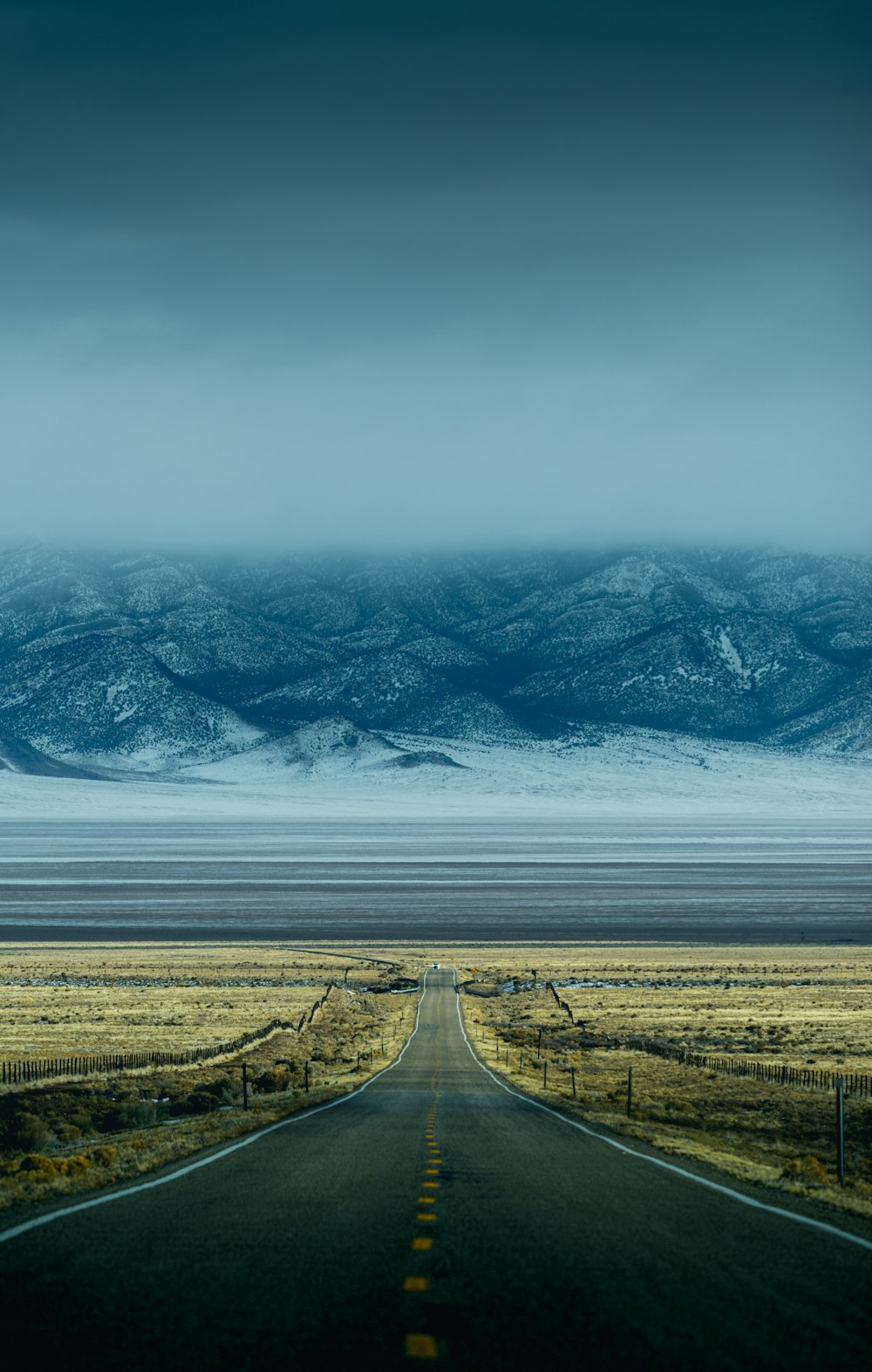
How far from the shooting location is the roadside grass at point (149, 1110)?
1548cm

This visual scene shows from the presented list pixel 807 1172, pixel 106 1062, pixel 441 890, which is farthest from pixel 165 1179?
pixel 441 890

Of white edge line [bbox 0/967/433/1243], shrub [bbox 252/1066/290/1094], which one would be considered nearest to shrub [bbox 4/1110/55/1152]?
white edge line [bbox 0/967/433/1243]

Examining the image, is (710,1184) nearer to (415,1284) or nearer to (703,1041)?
(415,1284)

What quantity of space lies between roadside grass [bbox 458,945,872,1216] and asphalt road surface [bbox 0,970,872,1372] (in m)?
3.43

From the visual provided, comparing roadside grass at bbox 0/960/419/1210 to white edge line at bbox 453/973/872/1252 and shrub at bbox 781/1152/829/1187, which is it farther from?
shrub at bbox 781/1152/829/1187

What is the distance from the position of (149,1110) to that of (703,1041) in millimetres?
23950

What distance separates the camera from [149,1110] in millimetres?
25016

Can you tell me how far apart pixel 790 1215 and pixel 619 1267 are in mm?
3643

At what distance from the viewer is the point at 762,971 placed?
2630 inches

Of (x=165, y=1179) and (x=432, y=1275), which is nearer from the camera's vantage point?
(x=432, y=1275)

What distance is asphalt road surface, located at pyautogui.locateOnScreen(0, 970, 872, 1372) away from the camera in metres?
7.10

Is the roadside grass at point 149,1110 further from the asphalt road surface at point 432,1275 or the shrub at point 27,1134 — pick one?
the asphalt road surface at point 432,1275

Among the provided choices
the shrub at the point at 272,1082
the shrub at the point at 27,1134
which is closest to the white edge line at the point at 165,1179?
the shrub at the point at 272,1082

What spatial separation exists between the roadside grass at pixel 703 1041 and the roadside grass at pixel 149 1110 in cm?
562
